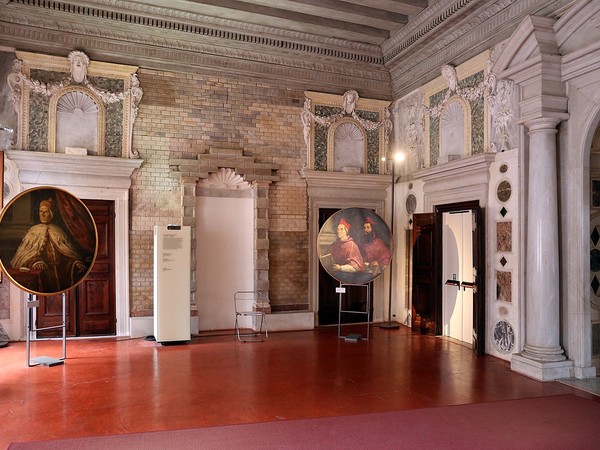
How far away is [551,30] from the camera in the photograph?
587cm

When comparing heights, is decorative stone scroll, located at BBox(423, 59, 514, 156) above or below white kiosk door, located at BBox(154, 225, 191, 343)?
above

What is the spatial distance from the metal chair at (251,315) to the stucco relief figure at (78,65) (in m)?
4.62

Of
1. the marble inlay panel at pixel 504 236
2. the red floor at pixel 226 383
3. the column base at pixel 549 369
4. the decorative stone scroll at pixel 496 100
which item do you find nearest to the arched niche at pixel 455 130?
the decorative stone scroll at pixel 496 100

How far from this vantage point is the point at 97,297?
8.09 meters

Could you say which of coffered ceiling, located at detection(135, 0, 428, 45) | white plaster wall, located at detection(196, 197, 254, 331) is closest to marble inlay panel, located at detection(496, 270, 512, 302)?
white plaster wall, located at detection(196, 197, 254, 331)

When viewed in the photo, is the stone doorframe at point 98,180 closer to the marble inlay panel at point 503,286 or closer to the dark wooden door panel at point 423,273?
the dark wooden door panel at point 423,273

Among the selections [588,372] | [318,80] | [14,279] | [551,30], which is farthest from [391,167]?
[14,279]

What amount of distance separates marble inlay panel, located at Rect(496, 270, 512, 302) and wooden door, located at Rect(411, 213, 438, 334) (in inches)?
58.7

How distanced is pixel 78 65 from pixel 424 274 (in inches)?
278

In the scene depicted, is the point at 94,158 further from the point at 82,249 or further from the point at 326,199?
the point at 326,199

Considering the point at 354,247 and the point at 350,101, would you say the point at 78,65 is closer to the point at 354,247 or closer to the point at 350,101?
the point at 350,101

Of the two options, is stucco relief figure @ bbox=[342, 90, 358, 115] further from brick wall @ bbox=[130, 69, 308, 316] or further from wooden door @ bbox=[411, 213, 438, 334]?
wooden door @ bbox=[411, 213, 438, 334]

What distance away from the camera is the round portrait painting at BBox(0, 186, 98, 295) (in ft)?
20.1

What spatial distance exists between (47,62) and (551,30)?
760 centimetres
